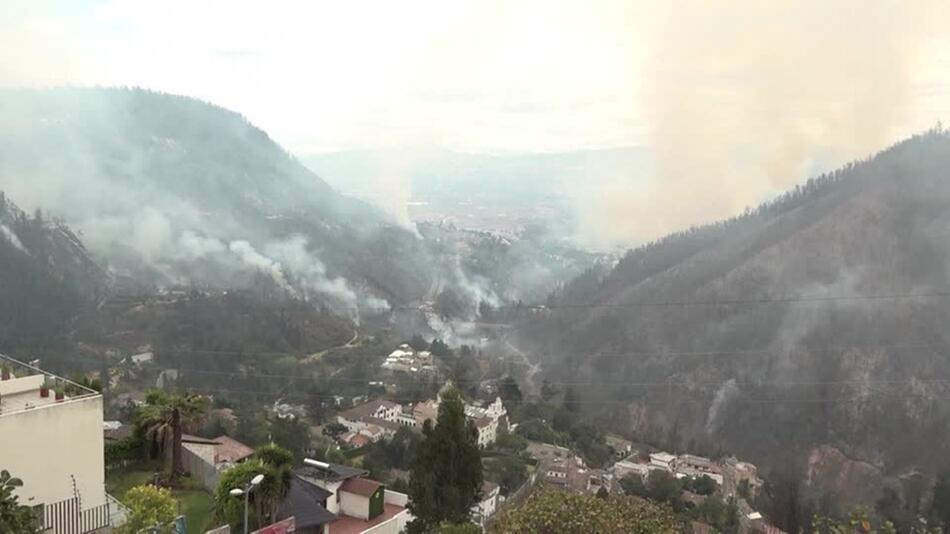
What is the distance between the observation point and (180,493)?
1375 cm

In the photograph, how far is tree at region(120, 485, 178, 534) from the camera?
8.83 m

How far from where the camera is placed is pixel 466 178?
474ft

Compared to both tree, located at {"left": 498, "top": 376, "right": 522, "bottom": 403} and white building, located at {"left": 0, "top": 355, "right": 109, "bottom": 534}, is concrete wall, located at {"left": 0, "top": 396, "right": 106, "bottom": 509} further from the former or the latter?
tree, located at {"left": 498, "top": 376, "right": 522, "bottom": 403}

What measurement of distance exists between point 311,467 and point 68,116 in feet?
350

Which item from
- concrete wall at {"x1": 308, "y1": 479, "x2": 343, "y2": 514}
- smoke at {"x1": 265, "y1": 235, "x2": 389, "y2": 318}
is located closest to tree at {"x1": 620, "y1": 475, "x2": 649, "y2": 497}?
concrete wall at {"x1": 308, "y1": 479, "x2": 343, "y2": 514}

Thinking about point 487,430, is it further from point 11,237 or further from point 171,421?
point 11,237

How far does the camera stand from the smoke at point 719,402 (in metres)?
58.2

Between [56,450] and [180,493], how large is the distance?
11.2ft

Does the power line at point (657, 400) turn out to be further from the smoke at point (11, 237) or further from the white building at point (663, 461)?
the smoke at point (11, 237)

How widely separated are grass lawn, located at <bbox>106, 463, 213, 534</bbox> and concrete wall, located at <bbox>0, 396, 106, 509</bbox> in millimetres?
1606

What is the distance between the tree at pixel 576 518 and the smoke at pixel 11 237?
224 feet

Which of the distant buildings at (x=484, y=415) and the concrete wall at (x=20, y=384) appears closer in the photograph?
the concrete wall at (x=20, y=384)

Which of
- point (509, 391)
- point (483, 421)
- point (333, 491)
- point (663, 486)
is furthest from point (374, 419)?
point (333, 491)

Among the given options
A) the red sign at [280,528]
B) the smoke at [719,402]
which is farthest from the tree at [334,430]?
the red sign at [280,528]
